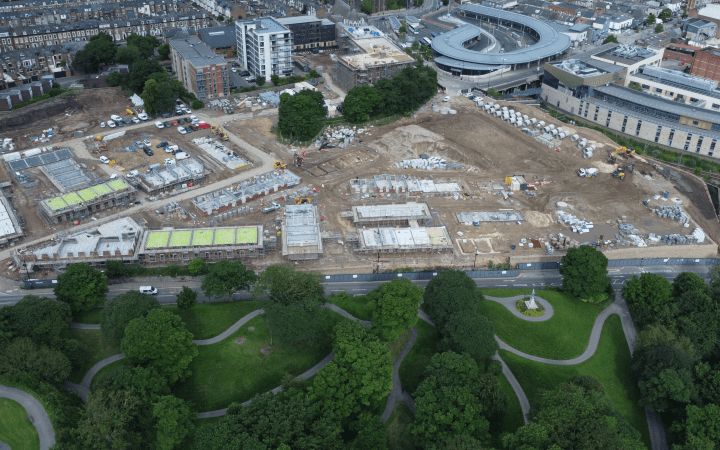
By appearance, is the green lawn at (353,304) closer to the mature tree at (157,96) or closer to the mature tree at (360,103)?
the mature tree at (360,103)

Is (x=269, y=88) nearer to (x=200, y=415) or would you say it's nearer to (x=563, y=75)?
(x=563, y=75)

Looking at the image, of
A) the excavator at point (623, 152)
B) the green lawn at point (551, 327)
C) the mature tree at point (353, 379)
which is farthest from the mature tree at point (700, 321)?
the excavator at point (623, 152)

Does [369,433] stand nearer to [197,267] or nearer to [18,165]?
[197,267]

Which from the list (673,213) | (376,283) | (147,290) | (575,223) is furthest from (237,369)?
(673,213)

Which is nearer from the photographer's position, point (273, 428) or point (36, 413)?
point (273, 428)

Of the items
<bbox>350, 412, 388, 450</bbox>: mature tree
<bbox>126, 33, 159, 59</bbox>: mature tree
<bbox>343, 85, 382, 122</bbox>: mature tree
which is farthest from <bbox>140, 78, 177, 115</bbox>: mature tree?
<bbox>350, 412, 388, 450</bbox>: mature tree

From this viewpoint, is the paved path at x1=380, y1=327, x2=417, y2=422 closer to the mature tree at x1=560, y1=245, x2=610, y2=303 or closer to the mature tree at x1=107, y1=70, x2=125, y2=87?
the mature tree at x1=560, y1=245, x2=610, y2=303

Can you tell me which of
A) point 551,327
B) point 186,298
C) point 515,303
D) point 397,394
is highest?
point 186,298

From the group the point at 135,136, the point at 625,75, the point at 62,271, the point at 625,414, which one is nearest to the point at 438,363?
the point at 625,414
